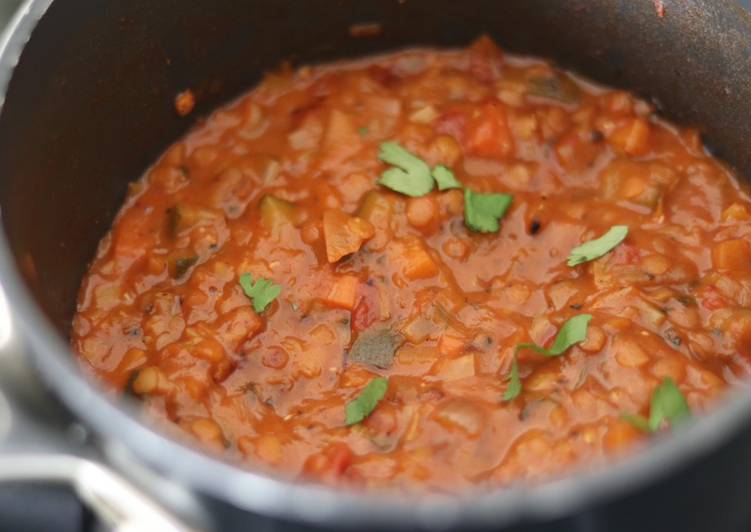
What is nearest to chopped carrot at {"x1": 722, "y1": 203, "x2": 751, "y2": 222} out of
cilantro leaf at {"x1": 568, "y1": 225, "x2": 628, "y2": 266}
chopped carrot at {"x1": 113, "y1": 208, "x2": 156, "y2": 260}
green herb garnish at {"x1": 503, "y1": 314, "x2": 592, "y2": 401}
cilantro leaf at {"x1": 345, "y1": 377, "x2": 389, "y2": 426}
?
cilantro leaf at {"x1": 568, "y1": 225, "x2": 628, "y2": 266}

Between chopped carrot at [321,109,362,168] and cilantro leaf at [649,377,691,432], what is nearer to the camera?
cilantro leaf at [649,377,691,432]

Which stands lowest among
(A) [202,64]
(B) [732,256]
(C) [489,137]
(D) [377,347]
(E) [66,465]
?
(B) [732,256]

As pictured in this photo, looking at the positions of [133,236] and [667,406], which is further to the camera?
[133,236]

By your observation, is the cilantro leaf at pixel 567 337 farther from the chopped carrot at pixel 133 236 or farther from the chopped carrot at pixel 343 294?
the chopped carrot at pixel 133 236

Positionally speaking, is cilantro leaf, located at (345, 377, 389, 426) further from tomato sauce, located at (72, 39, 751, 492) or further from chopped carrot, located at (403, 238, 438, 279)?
chopped carrot, located at (403, 238, 438, 279)

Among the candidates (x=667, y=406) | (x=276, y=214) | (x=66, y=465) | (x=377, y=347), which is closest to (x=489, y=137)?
(x=276, y=214)

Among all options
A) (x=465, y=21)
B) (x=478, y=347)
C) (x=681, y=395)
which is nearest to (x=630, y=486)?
(x=681, y=395)

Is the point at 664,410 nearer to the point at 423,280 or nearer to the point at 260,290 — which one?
the point at 423,280
